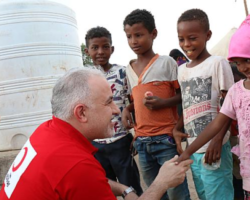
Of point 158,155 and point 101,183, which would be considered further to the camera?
point 158,155

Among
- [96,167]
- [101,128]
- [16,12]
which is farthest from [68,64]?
[96,167]

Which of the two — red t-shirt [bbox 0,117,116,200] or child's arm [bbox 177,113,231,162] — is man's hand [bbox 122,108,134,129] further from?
red t-shirt [bbox 0,117,116,200]

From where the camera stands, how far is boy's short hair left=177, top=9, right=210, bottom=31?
1919 millimetres

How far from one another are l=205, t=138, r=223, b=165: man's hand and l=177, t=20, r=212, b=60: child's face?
0.59 meters

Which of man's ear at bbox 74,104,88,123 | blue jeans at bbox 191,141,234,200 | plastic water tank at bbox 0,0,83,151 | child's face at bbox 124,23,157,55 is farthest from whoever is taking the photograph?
plastic water tank at bbox 0,0,83,151

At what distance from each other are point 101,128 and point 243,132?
782mm

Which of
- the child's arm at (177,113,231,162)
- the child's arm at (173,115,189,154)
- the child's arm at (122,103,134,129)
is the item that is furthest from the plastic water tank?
the child's arm at (177,113,231,162)

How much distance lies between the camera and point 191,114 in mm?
1897

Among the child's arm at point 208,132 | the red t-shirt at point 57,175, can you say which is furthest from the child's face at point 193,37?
the red t-shirt at point 57,175

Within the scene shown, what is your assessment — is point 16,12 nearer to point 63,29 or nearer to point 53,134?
point 63,29

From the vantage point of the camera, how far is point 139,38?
2193 millimetres

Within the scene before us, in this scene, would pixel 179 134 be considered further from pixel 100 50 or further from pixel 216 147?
pixel 100 50

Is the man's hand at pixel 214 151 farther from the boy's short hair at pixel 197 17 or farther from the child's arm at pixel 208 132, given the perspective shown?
the boy's short hair at pixel 197 17

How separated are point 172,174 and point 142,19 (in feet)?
4.07
